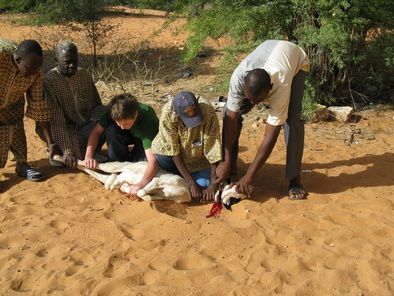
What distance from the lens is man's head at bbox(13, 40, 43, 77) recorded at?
3807 millimetres

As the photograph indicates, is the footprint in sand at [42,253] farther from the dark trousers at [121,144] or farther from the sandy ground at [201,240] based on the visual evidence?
the dark trousers at [121,144]

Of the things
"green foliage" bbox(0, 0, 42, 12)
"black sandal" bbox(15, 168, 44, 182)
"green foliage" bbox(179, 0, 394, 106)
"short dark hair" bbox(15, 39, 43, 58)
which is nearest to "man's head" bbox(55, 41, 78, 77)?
"short dark hair" bbox(15, 39, 43, 58)

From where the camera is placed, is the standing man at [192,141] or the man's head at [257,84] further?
the standing man at [192,141]

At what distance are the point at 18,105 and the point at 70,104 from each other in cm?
47

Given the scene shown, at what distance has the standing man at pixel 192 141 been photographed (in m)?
3.55

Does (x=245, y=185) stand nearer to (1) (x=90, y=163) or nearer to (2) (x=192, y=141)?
(2) (x=192, y=141)

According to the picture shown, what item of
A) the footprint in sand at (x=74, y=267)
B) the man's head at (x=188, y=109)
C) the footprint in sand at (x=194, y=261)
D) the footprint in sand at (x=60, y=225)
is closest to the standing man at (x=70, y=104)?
the footprint in sand at (x=60, y=225)

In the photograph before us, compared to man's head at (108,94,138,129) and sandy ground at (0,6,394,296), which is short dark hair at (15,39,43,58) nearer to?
man's head at (108,94,138,129)

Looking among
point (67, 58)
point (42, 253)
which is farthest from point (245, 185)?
point (67, 58)

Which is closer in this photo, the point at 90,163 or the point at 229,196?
the point at 229,196

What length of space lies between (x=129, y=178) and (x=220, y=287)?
1.48 m

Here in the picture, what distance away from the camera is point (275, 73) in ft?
11.4

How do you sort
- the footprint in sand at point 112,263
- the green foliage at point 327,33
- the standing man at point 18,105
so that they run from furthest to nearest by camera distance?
the green foliage at point 327,33
the standing man at point 18,105
the footprint in sand at point 112,263

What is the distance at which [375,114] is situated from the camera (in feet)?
20.4
